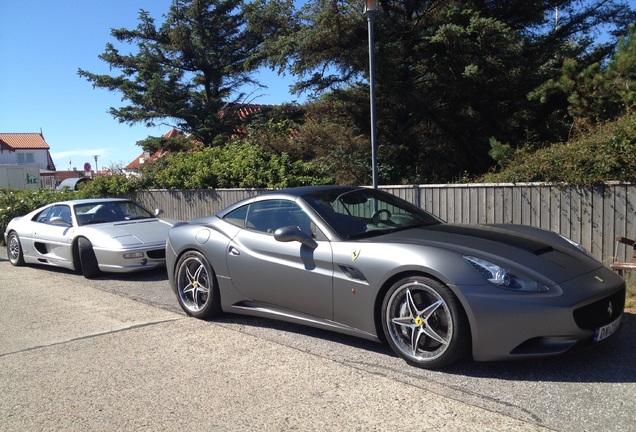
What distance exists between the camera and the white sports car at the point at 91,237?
8.53 metres

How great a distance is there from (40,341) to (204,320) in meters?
1.62

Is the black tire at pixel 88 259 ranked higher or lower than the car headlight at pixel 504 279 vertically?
lower

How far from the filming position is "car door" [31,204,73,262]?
365 inches

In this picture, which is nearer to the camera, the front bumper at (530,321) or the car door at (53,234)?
the front bumper at (530,321)

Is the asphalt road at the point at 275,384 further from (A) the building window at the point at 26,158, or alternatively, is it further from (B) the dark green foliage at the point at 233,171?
(A) the building window at the point at 26,158

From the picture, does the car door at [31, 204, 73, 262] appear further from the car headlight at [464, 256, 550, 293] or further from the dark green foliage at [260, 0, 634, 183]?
the car headlight at [464, 256, 550, 293]

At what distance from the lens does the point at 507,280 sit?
3.89m

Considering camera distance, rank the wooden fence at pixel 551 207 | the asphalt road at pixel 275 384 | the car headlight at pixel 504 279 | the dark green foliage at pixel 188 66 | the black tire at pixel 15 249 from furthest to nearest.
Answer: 1. the dark green foliage at pixel 188 66
2. the black tire at pixel 15 249
3. the wooden fence at pixel 551 207
4. the car headlight at pixel 504 279
5. the asphalt road at pixel 275 384

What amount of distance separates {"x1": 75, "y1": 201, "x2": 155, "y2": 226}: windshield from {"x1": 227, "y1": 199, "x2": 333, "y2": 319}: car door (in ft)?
15.5

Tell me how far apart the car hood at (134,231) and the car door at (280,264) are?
3441 mm

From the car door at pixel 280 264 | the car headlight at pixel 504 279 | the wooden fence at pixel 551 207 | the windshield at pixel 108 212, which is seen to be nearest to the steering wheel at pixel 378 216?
the car door at pixel 280 264

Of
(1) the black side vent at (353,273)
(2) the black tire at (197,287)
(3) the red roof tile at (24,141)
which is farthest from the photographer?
(3) the red roof tile at (24,141)

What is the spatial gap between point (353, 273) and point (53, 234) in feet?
23.2

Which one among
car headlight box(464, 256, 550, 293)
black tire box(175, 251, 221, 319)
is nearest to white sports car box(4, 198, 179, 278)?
black tire box(175, 251, 221, 319)
